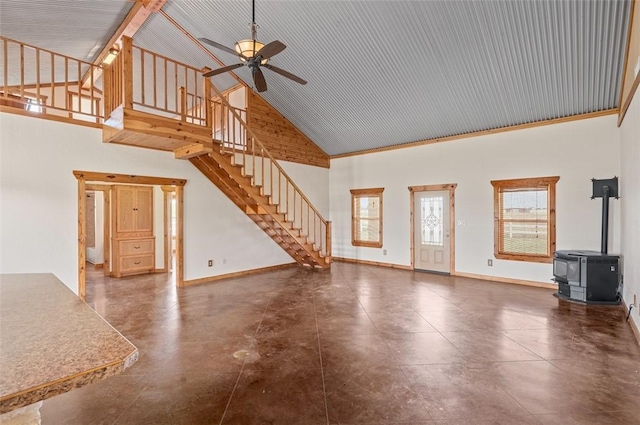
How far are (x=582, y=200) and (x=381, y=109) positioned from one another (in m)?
4.17

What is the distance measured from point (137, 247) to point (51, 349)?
7.39m

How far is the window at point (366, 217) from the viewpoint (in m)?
8.51

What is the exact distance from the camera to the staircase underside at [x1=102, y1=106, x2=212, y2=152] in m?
4.53

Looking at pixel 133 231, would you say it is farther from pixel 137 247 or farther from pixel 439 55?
pixel 439 55

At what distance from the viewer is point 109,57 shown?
686cm

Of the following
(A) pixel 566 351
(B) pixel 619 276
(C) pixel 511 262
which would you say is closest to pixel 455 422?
(A) pixel 566 351

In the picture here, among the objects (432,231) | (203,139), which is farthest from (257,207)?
(432,231)

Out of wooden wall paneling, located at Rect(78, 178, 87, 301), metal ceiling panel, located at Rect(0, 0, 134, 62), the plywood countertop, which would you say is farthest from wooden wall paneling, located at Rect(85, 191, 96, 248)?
the plywood countertop

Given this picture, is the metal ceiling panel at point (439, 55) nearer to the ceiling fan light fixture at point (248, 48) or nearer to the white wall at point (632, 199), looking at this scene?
the white wall at point (632, 199)

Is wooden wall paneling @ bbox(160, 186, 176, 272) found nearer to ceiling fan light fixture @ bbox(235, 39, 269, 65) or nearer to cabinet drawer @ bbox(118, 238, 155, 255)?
cabinet drawer @ bbox(118, 238, 155, 255)

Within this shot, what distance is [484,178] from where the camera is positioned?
6699 mm

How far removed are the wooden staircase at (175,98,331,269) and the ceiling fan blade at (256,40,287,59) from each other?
1971 millimetres

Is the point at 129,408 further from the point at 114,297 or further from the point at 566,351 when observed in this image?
the point at 566,351

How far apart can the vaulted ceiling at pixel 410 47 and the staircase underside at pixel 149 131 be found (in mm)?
1922
